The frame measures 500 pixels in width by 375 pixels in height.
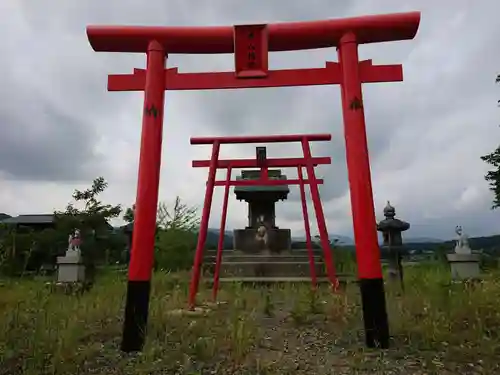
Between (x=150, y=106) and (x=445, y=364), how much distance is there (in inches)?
135

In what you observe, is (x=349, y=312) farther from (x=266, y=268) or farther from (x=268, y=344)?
(x=266, y=268)

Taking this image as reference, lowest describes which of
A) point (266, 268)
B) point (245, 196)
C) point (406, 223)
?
point (266, 268)

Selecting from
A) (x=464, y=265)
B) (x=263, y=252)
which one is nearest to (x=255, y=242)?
(x=263, y=252)

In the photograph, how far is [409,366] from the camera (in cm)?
330

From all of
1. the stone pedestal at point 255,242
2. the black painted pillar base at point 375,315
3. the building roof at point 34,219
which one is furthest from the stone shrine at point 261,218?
the building roof at point 34,219

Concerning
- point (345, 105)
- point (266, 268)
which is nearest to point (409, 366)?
point (345, 105)

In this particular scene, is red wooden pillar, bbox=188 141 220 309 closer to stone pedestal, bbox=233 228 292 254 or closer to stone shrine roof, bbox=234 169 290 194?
stone pedestal, bbox=233 228 292 254

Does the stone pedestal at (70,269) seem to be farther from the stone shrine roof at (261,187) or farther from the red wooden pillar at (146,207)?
the stone shrine roof at (261,187)

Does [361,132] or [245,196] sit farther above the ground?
[245,196]

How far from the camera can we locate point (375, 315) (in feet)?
12.5

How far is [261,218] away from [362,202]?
567 inches

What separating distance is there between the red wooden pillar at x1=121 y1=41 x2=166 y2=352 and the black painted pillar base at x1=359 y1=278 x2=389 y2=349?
196 centimetres

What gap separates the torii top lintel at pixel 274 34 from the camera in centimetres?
426

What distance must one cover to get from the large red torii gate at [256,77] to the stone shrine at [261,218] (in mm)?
11402
